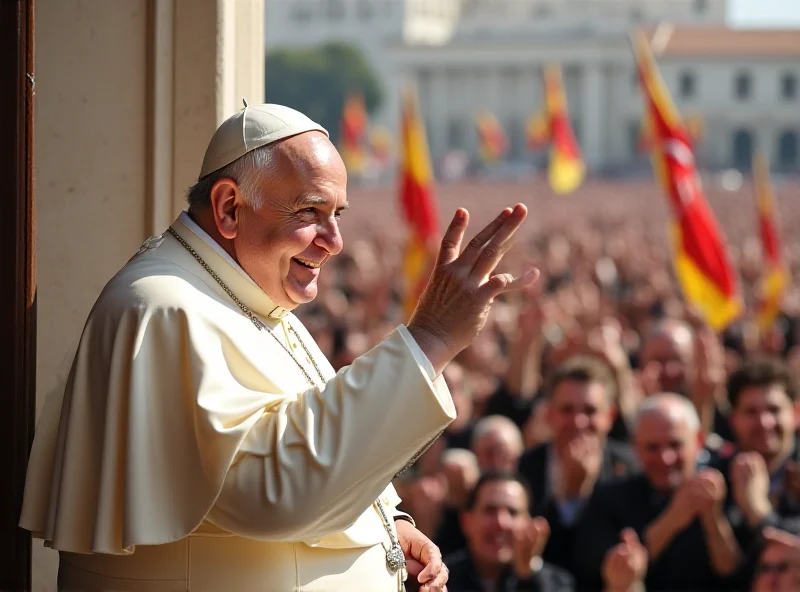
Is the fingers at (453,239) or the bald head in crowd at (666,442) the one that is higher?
the fingers at (453,239)

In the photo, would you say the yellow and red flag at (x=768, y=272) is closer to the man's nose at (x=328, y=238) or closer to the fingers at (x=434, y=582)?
the fingers at (x=434, y=582)

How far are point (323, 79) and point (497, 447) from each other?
281ft

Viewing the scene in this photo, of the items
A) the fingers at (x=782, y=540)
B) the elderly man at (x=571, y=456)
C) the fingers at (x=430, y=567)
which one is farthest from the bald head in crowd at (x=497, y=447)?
the fingers at (x=430, y=567)

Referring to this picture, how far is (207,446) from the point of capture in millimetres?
2070

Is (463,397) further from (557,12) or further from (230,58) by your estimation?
(557,12)

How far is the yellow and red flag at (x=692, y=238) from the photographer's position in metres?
8.88

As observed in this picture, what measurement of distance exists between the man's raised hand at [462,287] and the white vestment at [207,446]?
1.4 inches

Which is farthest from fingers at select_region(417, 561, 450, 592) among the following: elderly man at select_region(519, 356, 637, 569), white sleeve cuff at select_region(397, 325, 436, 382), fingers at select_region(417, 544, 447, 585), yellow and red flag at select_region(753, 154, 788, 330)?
yellow and red flag at select_region(753, 154, 788, 330)

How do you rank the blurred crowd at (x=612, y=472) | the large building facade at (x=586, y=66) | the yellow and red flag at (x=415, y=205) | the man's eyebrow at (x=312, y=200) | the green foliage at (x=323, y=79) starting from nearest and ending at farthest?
1. the man's eyebrow at (x=312, y=200)
2. the blurred crowd at (x=612, y=472)
3. the yellow and red flag at (x=415, y=205)
4. the large building facade at (x=586, y=66)
5. the green foliage at (x=323, y=79)

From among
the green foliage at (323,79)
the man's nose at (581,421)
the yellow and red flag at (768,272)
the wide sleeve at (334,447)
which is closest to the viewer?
the wide sleeve at (334,447)

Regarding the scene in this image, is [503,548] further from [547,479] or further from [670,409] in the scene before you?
[547,479]

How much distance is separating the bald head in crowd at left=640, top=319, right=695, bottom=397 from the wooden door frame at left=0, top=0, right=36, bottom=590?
4040 millimetres

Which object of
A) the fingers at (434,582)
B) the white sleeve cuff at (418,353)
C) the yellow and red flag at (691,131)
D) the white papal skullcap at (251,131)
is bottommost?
the yellow and red flag at (691,131)

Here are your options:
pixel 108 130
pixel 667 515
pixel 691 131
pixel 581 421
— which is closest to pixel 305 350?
pixel 108 130
